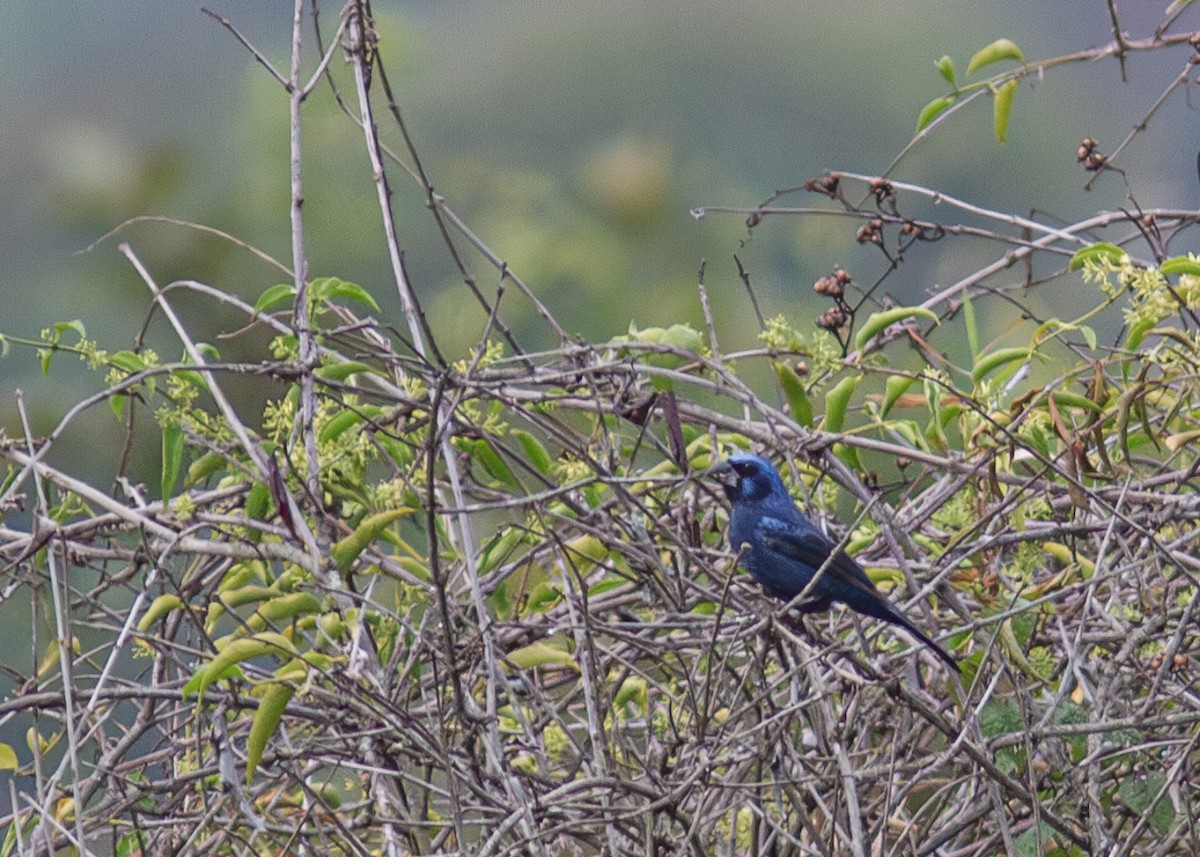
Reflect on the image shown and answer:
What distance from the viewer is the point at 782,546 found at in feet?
9.78

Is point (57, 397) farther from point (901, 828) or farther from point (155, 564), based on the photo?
point (901, 828)

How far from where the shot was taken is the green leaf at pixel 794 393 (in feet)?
8.12

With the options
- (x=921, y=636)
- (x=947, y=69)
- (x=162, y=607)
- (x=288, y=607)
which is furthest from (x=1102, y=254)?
(x=162, y=607)

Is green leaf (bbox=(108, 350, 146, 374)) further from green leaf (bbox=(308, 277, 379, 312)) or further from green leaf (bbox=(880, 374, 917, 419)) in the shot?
green leaf (bbox=(880, 374, 917, 419))

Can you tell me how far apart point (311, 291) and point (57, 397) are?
1334 mm

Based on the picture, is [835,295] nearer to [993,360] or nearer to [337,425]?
[993,360]

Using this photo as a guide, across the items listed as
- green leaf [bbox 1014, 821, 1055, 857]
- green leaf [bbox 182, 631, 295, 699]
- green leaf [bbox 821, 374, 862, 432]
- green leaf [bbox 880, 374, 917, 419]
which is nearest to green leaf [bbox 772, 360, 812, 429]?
green leaf [bbox 821, 374, 862, 432]

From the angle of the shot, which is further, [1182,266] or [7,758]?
[7,758]

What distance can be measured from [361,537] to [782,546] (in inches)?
39.1

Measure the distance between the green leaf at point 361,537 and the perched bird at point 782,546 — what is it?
0.62 metres

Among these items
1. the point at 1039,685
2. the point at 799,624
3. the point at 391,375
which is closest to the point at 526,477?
the point at 391,375

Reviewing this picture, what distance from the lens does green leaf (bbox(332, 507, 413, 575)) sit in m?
2.30

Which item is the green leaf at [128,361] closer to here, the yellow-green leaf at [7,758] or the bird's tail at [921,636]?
the yellow-green leaf at [7,758]

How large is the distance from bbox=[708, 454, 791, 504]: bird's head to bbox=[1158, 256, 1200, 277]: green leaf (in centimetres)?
84
